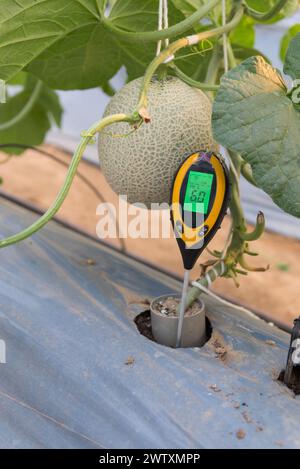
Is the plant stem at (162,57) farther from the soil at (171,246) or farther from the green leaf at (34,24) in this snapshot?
the soil at (171,246)

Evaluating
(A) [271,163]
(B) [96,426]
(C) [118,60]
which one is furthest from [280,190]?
(C) [118,60]

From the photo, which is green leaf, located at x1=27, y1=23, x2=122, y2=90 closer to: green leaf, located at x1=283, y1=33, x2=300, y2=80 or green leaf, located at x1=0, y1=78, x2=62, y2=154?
green leaf, located at x1=283, y1=33, x2=300, y2=80

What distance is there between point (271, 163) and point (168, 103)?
0.65 ft

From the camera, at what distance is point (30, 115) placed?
1603 millimetres

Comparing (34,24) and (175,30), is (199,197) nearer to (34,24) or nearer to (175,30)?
(175,30)

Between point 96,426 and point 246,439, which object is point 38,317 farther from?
point 246,439

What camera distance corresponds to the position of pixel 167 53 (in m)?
0.81

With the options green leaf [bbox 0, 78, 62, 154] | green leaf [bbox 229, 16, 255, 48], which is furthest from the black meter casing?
green leaf [bbox 0, 78, 62, 154]

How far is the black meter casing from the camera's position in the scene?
80cm

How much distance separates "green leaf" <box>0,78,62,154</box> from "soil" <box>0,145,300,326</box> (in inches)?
27.8

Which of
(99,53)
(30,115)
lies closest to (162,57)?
(99,53)

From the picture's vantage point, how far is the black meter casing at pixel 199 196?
80 cm

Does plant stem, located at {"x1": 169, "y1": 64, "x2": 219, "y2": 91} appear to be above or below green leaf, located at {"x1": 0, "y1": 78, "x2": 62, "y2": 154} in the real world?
above
